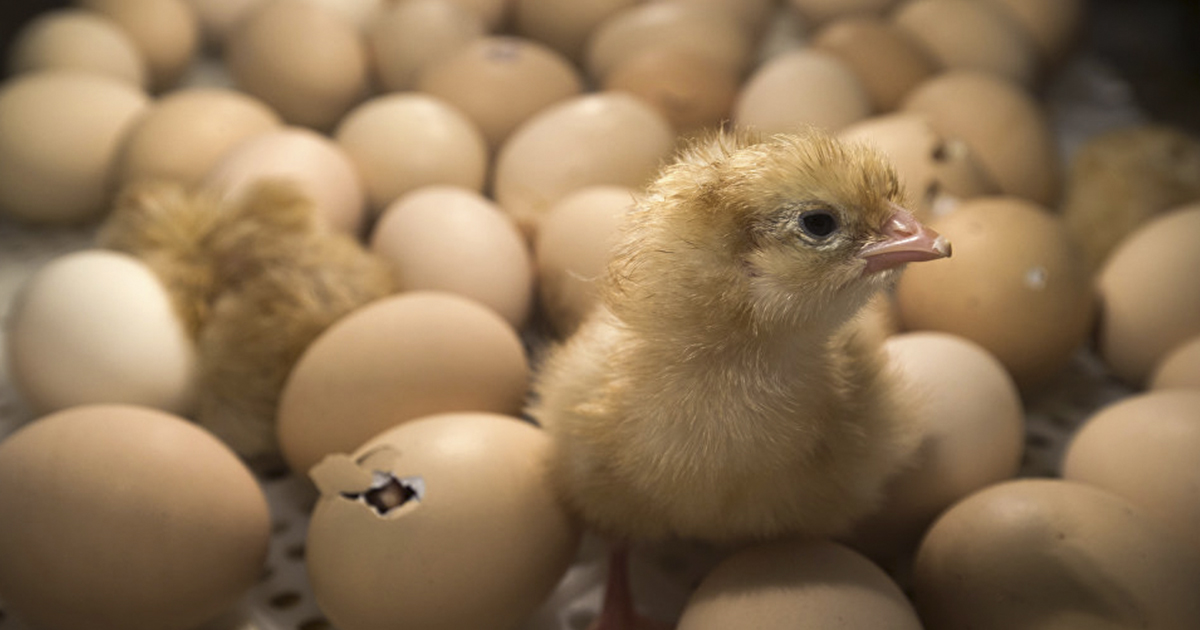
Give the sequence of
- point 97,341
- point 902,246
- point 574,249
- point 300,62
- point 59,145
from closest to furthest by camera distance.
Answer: point 902,246, point 97,341, point 574,249, point 59,145, point 300,62

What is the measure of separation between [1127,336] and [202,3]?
1.47 m

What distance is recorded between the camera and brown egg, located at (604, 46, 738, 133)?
136 cm

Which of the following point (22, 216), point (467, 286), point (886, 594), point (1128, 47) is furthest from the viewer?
point (1128, 47)

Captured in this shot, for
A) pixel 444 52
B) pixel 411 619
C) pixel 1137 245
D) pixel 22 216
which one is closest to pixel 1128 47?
pixel 1137 245

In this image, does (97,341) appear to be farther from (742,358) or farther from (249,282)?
(742,358)

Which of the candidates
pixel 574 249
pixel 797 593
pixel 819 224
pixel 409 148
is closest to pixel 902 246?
pixel 819 224

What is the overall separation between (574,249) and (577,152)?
0.65 feet

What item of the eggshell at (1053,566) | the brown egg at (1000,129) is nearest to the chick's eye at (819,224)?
the eggshell at (1053,566)

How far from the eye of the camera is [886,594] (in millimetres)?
696

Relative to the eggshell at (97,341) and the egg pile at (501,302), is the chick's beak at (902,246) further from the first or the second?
the eggshell at (97,341)

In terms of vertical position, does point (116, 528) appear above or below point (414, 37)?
below

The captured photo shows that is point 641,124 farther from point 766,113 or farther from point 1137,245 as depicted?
point 1137,245

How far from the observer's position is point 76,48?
1.44 m

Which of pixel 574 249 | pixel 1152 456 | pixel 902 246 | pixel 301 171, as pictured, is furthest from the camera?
pixel 301 171
